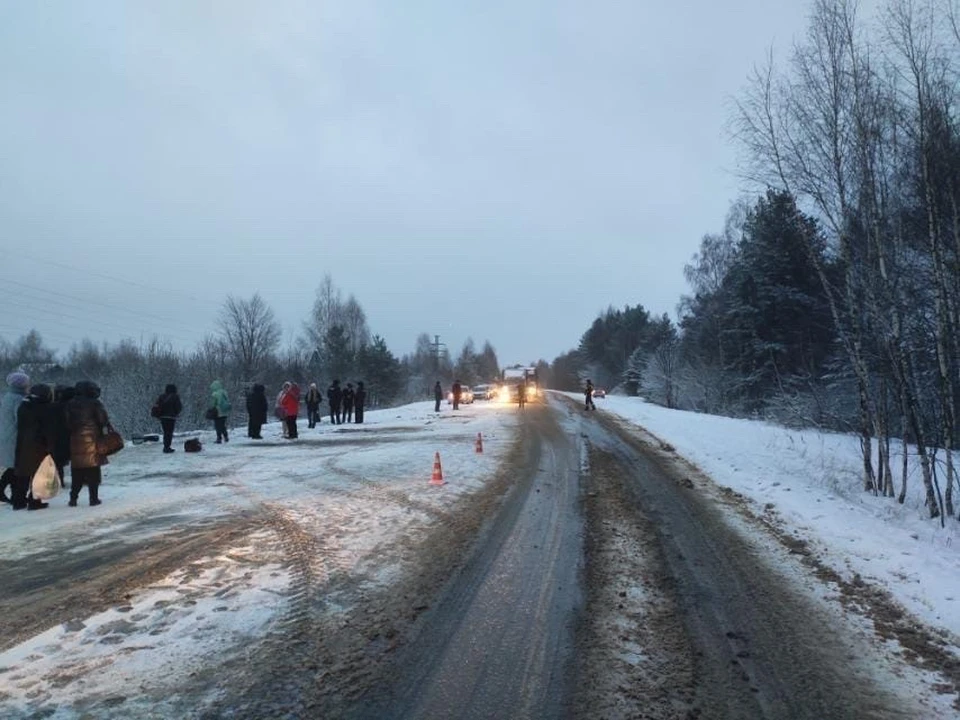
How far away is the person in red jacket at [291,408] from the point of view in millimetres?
20641

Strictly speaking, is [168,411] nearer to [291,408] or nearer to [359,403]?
[291,408]

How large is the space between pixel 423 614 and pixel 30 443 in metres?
7.60

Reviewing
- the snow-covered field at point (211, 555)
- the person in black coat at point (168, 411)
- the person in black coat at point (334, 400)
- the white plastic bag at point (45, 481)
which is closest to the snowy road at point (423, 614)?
the snow-covered field at point (211, 555)

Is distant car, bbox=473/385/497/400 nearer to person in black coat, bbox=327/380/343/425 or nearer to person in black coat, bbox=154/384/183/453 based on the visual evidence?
person in black coat, bbox=327/380/343/425

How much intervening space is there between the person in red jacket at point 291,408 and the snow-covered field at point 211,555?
2921 millimetres

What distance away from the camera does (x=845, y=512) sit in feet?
30.5

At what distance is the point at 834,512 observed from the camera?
927 cm

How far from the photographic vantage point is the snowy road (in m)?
3.86

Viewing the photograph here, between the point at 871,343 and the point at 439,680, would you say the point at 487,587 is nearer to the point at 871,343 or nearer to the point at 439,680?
the point at 439,680

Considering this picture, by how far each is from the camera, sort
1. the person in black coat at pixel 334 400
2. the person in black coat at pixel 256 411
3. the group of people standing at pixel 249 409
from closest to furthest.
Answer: the group of people standing at pixel 249 409 → the person in black coat at pixel 256 411 → the person in black coat at pixel 334 400

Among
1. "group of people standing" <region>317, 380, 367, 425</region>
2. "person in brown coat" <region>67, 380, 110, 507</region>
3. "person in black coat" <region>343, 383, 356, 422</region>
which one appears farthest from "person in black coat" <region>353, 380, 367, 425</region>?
"person in brown coat" <region>67, 380, 110, 507</region>

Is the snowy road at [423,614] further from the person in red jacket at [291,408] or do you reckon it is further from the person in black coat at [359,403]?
the person in black coat at [359,403]

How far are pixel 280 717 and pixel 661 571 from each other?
4214mm

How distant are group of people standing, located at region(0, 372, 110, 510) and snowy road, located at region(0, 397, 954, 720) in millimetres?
533
